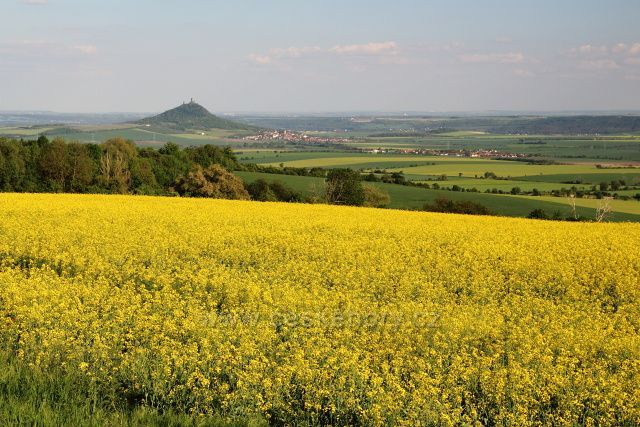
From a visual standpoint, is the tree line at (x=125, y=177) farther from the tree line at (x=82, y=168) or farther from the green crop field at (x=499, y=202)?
the green crop field at (x=499, y=202)

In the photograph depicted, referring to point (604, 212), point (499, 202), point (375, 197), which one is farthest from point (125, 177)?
point (604, 212)

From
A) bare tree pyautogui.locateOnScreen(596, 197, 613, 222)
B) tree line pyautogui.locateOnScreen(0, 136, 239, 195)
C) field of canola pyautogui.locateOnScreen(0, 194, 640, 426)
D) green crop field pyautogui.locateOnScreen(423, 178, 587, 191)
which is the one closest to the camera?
field of canola pyautogui.locateOnScreen(0, 194, 640, 426)

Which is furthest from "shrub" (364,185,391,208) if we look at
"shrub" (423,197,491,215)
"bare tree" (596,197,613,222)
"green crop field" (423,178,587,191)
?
"green crop field" (423,178,587,191)

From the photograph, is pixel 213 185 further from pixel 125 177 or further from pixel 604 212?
pixel 604 212

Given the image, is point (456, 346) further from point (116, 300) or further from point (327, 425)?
point (116, 300)

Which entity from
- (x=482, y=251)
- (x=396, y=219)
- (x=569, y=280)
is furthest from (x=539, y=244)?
(x=396, y=219)

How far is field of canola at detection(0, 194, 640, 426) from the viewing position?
6879 millimetres

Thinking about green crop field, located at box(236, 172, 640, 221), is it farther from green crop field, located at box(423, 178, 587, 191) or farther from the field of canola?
the field of canola

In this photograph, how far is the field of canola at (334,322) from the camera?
6.88 metres

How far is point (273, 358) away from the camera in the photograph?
7957mm

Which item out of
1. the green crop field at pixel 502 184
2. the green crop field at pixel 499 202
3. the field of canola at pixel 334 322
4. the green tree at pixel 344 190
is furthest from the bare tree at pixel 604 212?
the green crop field at pixel 502 184

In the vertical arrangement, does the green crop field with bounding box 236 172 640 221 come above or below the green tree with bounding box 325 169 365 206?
below

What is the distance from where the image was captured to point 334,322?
9.10 meters

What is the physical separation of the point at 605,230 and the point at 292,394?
16525 millimetres
